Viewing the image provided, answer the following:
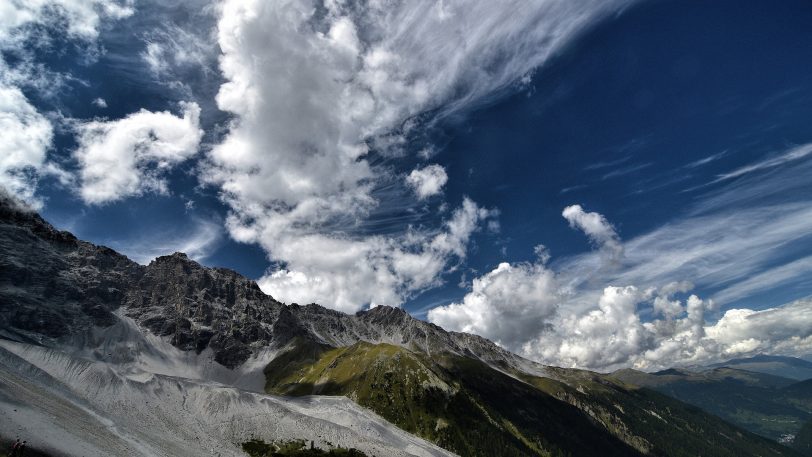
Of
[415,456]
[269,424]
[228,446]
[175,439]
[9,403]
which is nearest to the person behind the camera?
[9,403]

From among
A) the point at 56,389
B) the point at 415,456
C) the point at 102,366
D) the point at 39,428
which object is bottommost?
the point at 415,456

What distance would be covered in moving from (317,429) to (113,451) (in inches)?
4188

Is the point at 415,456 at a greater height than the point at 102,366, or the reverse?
the point at 102,366

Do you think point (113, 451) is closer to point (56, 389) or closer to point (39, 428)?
point (39, 428)

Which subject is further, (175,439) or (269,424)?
(269,424)

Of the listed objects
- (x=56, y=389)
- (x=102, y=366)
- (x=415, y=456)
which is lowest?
(x=415, y=456)

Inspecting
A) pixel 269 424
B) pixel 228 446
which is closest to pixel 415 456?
pixel 269 424

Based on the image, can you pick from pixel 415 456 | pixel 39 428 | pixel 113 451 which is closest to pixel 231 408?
pixel 415 456

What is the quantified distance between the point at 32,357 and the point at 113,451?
539 ft

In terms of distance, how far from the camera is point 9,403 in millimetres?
86125

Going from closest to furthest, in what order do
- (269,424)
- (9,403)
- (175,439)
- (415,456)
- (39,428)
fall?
(39,428) < (9,403) < (175,439) < (269,424) < (415,456)

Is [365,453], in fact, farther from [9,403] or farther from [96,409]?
[9,403]

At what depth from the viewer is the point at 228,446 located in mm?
146625

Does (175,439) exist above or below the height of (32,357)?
below
